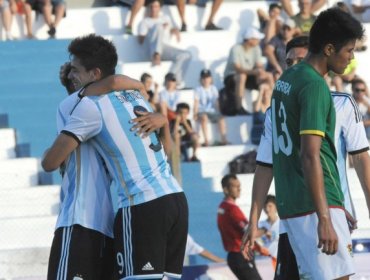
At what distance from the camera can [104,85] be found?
6180mm

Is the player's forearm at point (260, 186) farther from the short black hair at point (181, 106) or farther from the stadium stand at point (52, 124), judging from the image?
the short black hair at point (181, 106)

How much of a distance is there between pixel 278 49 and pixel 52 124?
335 cm

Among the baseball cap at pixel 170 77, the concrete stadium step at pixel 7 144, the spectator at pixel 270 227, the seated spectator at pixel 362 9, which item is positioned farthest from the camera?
the seated spectator at pixel 362 9

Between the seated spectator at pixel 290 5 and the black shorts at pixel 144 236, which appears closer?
the black shorts at pixel 144 236

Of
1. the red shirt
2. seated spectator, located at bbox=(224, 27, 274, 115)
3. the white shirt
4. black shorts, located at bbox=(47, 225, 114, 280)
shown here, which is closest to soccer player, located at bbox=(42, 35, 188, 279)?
black shorts, located at bbox=(47, 225, 114, 280)

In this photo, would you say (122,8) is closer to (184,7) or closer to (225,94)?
(184,7)

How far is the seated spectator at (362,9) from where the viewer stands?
57.7 feet

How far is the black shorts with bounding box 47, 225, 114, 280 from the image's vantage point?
6.17 m

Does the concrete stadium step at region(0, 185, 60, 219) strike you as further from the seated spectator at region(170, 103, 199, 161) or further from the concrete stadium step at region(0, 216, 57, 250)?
the seated spectator at region(170, 103, 199, 161)

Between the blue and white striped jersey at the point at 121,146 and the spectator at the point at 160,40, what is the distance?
10027 millimetres

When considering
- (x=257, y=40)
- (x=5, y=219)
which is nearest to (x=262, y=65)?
(x=257, y=40)

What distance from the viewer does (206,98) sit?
15570mm

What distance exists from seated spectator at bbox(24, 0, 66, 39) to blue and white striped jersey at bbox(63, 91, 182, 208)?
→ 1023 cm

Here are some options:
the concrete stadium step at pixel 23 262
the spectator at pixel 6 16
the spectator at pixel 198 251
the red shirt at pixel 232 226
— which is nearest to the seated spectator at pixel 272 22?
the spectator at pixel 6 16
